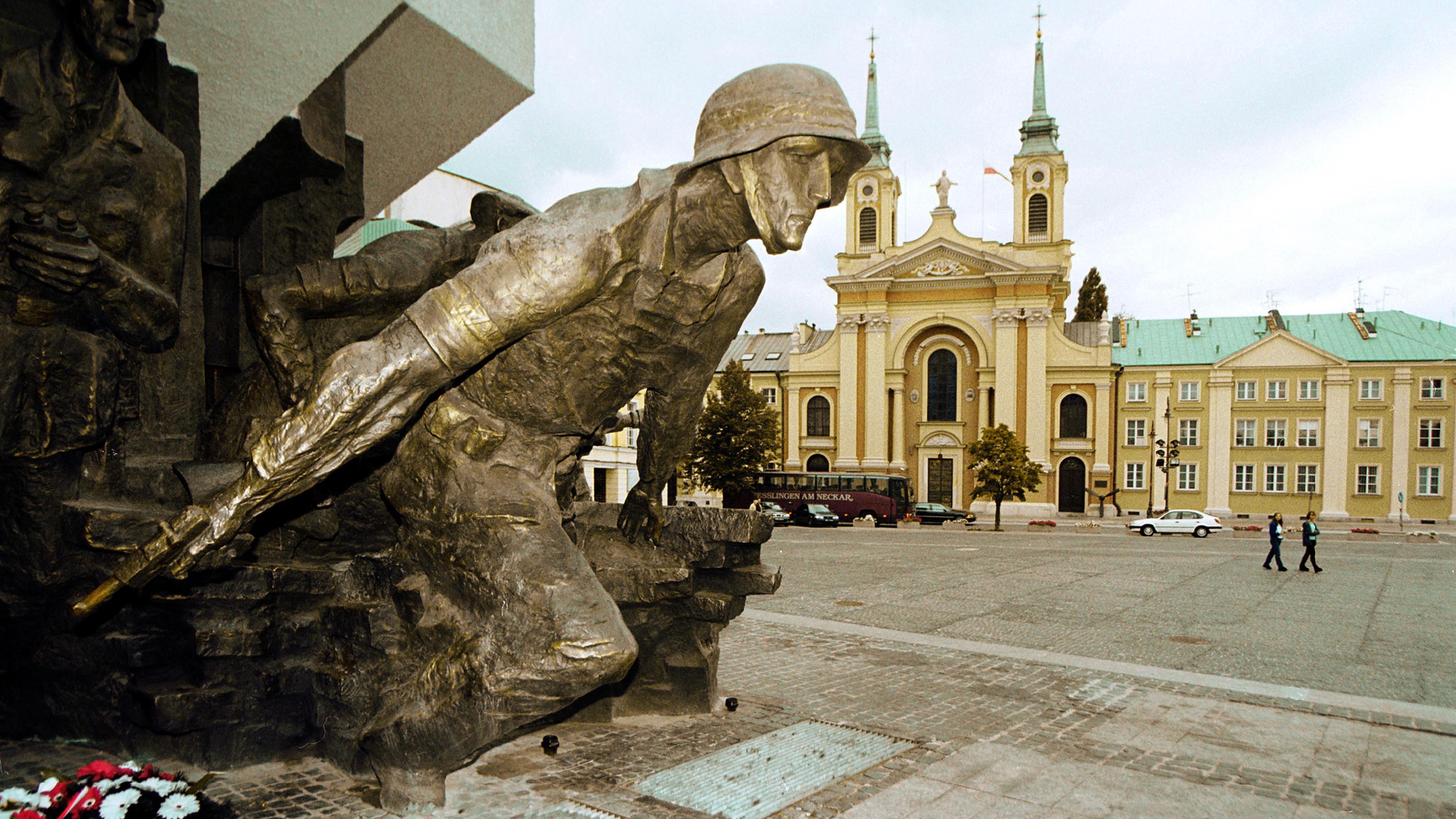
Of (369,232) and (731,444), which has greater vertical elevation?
(369,232)

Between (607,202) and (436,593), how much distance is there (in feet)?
4.93

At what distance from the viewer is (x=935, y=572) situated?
598 inches

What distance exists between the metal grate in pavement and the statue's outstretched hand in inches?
41.9

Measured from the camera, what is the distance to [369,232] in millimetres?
10875

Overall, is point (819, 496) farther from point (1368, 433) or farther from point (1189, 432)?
point (1368, 433)

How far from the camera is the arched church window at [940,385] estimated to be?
153 feet

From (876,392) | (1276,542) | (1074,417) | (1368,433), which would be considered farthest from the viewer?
(876,392)

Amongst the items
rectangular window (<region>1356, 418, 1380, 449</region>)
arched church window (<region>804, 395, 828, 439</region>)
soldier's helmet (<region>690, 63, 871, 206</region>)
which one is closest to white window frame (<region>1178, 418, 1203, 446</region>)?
rectangular window (<region>1356, 418, 1380, 449</region>)

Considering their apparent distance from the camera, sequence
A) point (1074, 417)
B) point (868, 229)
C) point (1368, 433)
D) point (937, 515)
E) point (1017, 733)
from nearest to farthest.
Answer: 1. point (1017, 733)
2. point (937, 515)
3. point (1368, 433)
4. point (1074, 417)
5. point (868, 229)

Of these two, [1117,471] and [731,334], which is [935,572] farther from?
[1117,471]

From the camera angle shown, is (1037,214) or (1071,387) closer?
(1071,387)

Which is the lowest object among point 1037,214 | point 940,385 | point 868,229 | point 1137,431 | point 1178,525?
point 1178,525

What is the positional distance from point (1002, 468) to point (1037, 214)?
1723cm

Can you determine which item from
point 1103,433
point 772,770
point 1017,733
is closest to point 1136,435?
point 1103,433
